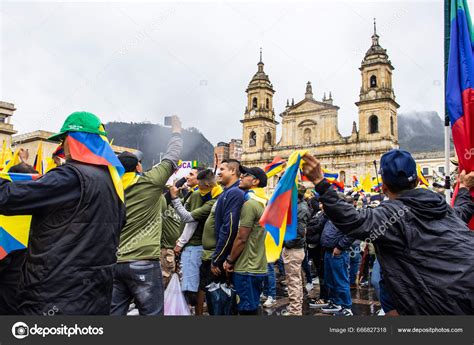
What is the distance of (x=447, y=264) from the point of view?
2.03m

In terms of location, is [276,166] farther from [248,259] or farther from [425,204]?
[425,204]

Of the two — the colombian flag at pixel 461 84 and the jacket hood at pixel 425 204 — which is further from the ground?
the colombian flag at pixel 461 84

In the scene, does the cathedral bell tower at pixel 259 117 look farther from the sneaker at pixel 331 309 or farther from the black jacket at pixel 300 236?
the sneaker at pixel 331 309

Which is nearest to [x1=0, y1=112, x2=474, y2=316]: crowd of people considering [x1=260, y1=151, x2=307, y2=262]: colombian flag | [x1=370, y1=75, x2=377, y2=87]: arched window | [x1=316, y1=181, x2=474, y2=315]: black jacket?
[x1=316, y1=181, x2=474, y2=315]: black jacket

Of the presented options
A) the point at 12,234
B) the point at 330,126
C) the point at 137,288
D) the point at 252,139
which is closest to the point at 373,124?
the point at 330,126

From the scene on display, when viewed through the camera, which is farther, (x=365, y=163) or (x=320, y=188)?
(x=365, y=163)

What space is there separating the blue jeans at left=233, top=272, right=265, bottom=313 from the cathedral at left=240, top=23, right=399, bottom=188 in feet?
115

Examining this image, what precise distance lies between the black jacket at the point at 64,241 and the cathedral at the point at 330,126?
36.7 meters

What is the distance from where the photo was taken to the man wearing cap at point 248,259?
3650mm

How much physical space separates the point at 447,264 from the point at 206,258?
8.72ft

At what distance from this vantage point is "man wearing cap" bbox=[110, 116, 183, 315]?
3.17 metres

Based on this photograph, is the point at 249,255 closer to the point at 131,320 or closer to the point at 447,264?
the point at 131,320

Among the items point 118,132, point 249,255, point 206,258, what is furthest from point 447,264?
point 118,132

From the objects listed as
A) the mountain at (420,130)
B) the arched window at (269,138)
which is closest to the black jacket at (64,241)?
the arched window at (269,138)
